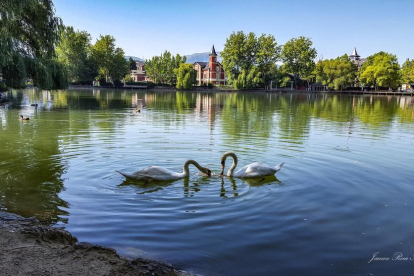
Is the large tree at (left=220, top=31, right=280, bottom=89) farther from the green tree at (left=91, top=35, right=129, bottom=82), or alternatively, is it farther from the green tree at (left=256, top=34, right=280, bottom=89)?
the green tree at (left=91, top=35, right=129, bottom=82)

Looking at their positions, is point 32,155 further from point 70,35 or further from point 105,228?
point 70,35

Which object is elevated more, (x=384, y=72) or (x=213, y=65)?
(x=213, y=65)

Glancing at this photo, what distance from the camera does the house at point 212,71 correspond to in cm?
12559

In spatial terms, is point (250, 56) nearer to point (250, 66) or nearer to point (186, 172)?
point (250, 66)

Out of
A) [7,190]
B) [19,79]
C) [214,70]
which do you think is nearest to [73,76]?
[214,70]

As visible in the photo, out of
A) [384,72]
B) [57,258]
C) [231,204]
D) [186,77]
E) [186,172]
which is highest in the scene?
[384,72]

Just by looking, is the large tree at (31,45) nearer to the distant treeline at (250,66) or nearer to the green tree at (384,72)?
the distant treeline at (250,66)

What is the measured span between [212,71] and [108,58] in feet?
128

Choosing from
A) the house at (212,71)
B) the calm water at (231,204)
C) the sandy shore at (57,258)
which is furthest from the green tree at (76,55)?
the sandy shore at (57,258)

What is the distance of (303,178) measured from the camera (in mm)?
9523

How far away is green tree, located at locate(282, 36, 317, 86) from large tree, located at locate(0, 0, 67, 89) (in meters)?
91.3

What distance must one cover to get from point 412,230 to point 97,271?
566 centimetres

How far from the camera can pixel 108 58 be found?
107250 millimetres

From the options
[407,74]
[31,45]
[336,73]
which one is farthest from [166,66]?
[31,45]
